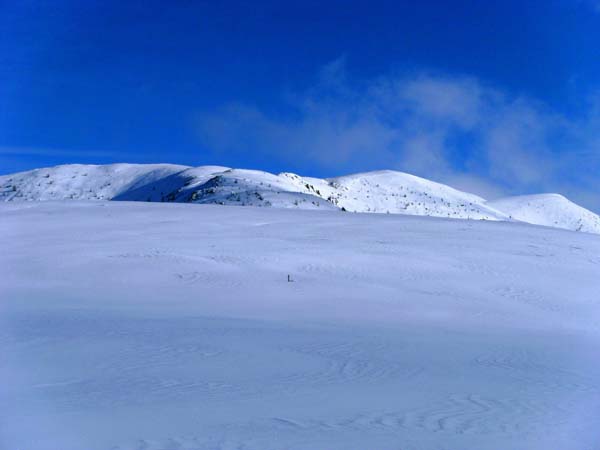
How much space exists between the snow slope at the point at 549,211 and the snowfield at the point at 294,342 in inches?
1456

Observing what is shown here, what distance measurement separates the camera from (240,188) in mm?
29609

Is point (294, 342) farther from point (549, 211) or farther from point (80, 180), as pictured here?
point (549, 211)

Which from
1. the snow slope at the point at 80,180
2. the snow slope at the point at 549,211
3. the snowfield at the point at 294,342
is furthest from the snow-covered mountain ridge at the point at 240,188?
the snowfield at the point at 294,342

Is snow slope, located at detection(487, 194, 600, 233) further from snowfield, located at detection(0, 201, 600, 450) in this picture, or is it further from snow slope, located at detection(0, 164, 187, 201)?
snowfield, located at detection(0, 201, 600, 450)

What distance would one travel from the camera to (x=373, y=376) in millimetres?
4664

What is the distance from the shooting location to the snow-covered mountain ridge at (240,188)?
30875 millimetres

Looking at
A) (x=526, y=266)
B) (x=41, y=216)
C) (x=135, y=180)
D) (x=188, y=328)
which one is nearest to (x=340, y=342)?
(x=188, y=328)

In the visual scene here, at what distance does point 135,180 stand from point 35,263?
30288 millimetres

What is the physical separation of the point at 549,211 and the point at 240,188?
3159 cm

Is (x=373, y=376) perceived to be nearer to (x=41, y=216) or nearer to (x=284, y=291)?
(x=284, y=291)

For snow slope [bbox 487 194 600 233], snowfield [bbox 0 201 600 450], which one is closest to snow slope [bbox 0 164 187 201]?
snowfield [bbox 0 201 600 450]

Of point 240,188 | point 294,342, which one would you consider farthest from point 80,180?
point 294,342

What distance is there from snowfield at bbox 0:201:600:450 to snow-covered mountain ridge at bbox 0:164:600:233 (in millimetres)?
15647

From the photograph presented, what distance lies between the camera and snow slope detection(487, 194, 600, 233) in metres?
46.8
